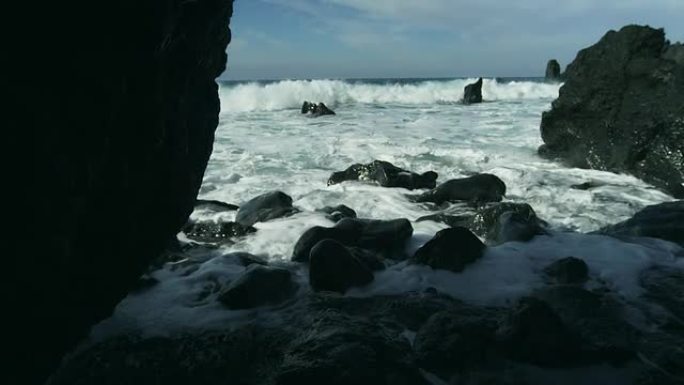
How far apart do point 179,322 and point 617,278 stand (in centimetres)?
371

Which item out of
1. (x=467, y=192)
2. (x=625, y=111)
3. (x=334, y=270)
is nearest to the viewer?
(x=334, y=270)

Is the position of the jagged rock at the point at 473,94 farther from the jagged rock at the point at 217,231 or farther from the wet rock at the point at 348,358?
the wet rock at the point at 348,358

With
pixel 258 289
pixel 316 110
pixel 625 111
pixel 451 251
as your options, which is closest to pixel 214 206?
pixel 258 289

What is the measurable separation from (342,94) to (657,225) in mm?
30803

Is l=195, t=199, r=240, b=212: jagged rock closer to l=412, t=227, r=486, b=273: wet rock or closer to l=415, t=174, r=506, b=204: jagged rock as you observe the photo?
l=415, t=174, r=506, b=204: jagged rock

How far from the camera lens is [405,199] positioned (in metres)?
8.42

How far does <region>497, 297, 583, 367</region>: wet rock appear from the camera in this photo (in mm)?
3369

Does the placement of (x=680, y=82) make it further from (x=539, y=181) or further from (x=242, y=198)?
(x=242, y=198)

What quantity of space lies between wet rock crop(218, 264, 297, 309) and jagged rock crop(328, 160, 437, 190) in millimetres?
4763

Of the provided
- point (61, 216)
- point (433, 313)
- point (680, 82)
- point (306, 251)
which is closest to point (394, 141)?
point (680, 82)

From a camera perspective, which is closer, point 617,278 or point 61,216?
point 61,216

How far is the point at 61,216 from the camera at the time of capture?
2.32m

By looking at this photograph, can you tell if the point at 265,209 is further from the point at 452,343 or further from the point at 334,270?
the point at 452,343

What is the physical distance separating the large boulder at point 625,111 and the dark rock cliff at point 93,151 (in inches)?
326
